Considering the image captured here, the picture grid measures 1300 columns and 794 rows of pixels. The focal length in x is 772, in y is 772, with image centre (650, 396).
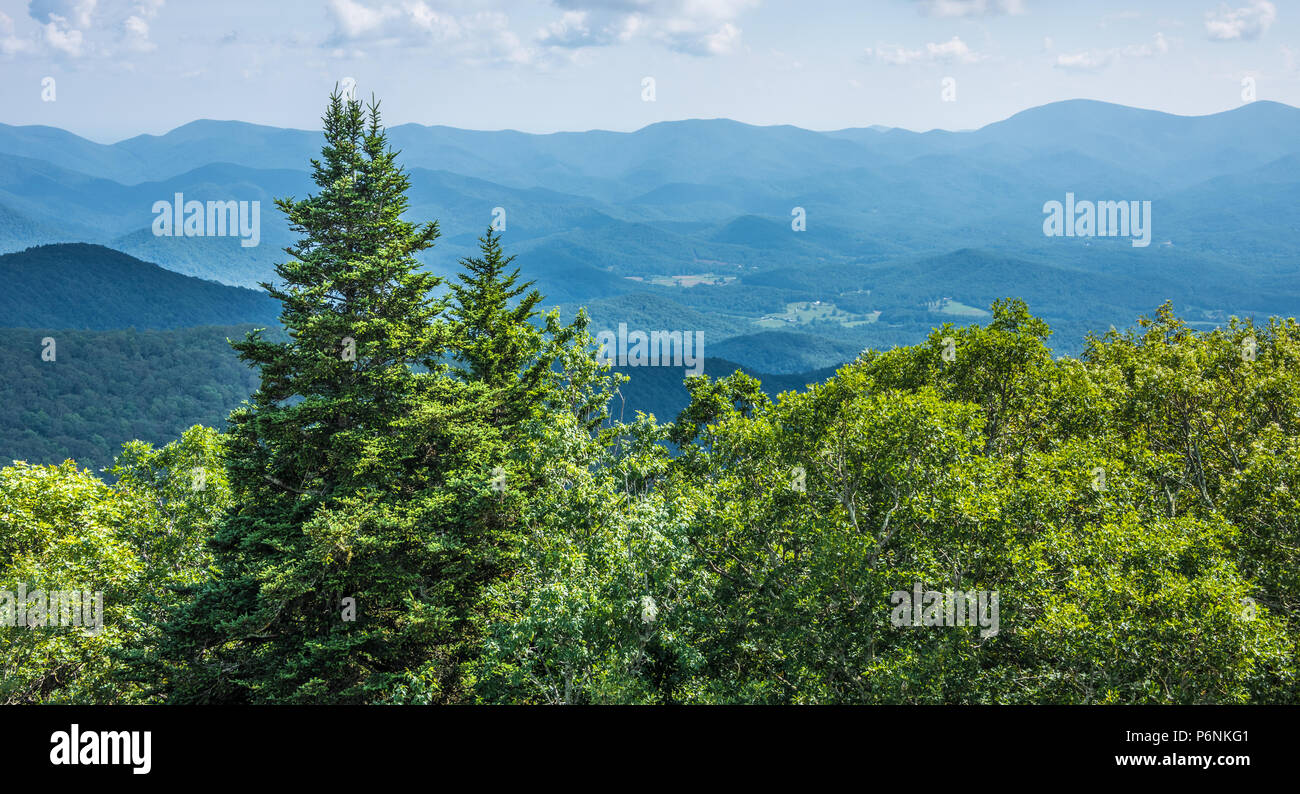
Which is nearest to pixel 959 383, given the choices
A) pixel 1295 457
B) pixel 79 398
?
pixel 1295 457

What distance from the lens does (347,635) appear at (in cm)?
2586

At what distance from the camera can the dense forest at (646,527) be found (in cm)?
1686

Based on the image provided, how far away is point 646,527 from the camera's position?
65.2 ft

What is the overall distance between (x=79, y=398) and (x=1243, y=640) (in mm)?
241860

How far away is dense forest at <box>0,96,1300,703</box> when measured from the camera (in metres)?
16.9
